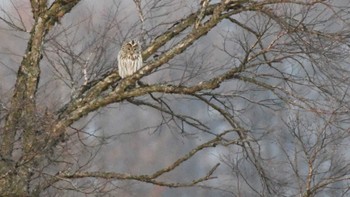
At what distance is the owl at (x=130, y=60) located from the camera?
834 cm

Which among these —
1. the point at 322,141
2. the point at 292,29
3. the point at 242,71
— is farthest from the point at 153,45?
the point at 322,141

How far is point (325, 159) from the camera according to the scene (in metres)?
12.6

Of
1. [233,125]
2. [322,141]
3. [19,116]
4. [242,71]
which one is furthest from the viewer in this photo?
[322,141]

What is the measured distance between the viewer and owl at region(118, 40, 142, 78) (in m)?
8.34

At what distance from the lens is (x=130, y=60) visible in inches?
331

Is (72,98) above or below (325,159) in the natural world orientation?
below

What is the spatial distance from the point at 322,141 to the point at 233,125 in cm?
357

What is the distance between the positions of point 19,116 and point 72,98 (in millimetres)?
2242

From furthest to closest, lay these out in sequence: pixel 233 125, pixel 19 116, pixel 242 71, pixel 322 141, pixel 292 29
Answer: pixel 322 141 → pixel 233 125 → pixel 242 71 → pixel 292 29 → pixel 19 116

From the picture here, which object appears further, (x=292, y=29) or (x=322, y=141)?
(x=322, y=141)

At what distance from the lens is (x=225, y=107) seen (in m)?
9.73

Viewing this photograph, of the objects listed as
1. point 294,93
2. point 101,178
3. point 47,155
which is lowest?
point 47,155

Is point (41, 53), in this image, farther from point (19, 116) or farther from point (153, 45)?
point (19, 116)

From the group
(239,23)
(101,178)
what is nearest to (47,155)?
(101,178)
